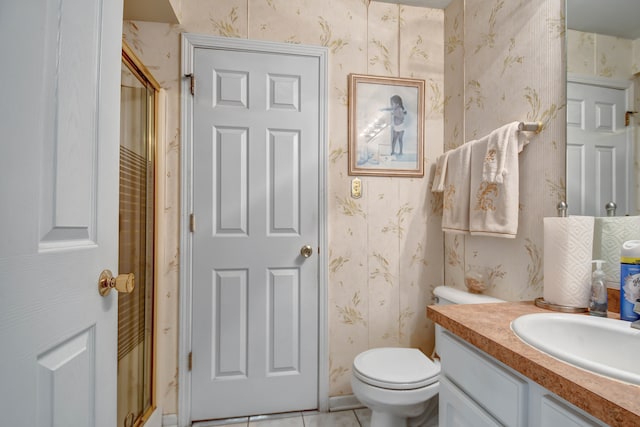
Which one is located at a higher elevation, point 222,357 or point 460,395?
point 460,395

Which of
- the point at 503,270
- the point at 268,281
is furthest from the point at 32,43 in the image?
the point at 503,270

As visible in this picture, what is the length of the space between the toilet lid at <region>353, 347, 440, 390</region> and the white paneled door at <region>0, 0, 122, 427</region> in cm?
96

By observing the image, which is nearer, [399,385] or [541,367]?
[541,367]

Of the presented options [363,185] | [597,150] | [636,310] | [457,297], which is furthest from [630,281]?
[363,185]

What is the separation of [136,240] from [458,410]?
1.35 meters

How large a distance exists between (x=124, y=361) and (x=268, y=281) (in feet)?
2.40

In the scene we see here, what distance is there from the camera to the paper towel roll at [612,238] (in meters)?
0.96

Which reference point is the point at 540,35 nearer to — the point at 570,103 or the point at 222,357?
the point at 570,103

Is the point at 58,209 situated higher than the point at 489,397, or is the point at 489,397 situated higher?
the point at 58,209

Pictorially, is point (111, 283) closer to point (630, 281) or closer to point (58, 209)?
point (58, 209)

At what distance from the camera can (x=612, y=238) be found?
3.30ft

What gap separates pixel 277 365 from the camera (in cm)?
172

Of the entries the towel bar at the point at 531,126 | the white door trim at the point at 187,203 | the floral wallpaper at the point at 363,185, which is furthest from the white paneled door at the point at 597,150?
the white door trim at the point at 187,203

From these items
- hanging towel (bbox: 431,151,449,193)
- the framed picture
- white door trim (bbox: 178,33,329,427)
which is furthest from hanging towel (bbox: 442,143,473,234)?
white door trim (bbox: 178,33,329,427)
